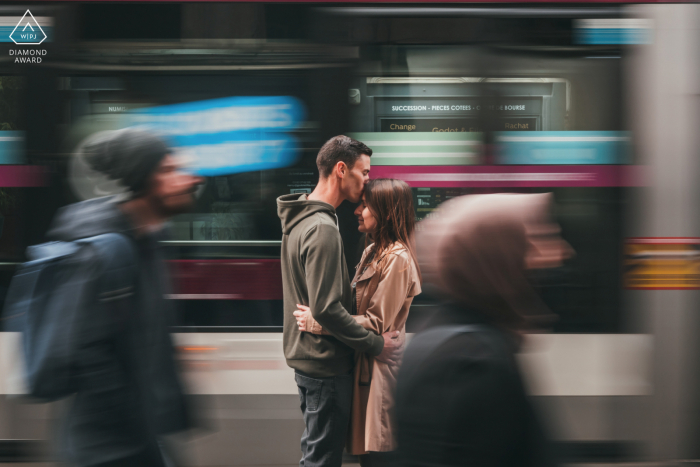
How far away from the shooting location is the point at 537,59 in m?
2.97

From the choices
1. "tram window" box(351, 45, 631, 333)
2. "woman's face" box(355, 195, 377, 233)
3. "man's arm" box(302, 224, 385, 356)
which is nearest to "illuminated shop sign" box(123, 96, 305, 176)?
"tram window" box(351, 45, 631, 333)

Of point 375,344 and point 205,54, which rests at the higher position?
point 205,54

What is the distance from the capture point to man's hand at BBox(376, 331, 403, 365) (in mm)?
2291

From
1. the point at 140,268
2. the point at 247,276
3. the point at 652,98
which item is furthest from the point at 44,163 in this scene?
the point at 652,98

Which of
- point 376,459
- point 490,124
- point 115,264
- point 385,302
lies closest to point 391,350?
point 385,302

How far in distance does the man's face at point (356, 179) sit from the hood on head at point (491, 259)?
117 cm

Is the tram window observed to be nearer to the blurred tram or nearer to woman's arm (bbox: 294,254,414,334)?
the blurred tram

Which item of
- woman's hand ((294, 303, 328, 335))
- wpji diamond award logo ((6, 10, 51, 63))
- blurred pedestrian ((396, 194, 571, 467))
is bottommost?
woman's hand ((294, 303, 328, 335))

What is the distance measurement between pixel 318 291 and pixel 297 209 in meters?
0.38

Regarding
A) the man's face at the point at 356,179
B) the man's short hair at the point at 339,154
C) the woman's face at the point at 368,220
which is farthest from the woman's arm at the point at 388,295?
the man's short hair at the point at 339,154

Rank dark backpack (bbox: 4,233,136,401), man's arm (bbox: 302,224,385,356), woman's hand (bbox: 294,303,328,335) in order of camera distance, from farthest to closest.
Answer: woman's hand (bbox: 294,303,328,335) < man's arm (bbox: 302,224,385,356) < dark backpack (bbox: 4,233,136,401)

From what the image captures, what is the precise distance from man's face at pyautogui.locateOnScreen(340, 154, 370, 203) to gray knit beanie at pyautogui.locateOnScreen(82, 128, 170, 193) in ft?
3.28

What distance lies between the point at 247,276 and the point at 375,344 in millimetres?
1038

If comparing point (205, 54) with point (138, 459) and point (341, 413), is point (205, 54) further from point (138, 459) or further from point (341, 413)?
point (138, 459)
